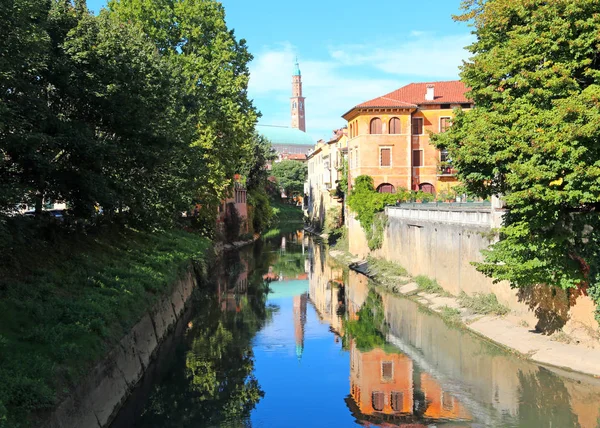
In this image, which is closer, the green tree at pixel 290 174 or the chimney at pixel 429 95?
the chimney at pixel 429 95

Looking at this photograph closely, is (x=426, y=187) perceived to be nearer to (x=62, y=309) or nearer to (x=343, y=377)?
(x=343, y=377)

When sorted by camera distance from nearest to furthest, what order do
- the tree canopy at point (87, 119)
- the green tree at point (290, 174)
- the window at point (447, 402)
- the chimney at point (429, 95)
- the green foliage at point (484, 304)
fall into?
the tree canopy at point (87, 119) < the window at point (447, 402) < the green foliage at point (484, 304) < the chimney at point (429, 95) < the green tree at point (290, 174)

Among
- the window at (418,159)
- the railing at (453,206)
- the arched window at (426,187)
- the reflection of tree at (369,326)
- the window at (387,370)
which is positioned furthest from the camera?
the arched window at (426,187)

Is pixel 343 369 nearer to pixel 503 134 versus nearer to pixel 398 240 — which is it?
pixel 503 134

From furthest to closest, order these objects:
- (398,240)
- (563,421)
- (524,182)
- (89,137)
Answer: (398,240)
(89,137)
(524,182)
(563,421)

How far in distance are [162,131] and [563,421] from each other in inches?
679

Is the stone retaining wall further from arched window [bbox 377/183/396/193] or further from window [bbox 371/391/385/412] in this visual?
A: arched window [bbox 377/183/396/193]

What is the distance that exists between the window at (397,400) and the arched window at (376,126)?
36482 millimetres

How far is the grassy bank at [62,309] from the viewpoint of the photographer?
12008 millimetres

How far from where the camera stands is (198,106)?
37.8m

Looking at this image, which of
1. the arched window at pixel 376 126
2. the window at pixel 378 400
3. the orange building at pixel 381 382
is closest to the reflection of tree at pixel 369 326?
the orange building at pixel 381 382

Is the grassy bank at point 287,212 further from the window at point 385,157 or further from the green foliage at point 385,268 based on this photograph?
the green foliage at point 385,268

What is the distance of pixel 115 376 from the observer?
16797 mm

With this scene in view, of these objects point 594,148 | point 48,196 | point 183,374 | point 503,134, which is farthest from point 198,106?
point 594,148
